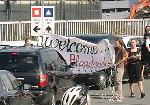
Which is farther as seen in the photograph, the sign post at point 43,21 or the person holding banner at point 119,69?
the sign post at point 43,21

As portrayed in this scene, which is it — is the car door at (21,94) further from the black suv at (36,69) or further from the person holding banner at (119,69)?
the person holding banner at (119,69)

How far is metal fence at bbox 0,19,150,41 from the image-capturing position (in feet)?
101

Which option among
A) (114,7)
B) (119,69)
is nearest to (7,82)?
(119,69)

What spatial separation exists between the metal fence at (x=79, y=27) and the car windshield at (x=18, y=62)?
631 inches

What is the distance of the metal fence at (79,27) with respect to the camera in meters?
→ 30.8

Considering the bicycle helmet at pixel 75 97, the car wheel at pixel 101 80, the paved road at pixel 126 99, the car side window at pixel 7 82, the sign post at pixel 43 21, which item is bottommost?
the paved road at pixel 126 99

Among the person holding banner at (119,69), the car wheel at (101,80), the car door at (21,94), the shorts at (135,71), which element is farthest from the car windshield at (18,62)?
the car wheel at (101,80)

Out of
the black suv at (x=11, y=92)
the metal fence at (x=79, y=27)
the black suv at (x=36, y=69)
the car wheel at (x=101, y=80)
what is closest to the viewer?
the black suv at (x=11, y=92)

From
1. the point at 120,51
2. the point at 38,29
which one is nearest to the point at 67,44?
the point at 38,29

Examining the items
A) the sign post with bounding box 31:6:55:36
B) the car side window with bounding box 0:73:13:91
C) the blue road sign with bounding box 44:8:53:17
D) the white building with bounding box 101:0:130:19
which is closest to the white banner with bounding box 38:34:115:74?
the sign post with bounding box 31:6:55:36

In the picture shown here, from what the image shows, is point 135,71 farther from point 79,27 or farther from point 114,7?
point 114,7

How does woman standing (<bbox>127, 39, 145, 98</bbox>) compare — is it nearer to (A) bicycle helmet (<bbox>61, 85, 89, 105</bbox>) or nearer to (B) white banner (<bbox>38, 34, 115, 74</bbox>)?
(B) white banner (<bbox>38, 34, 115, 74</bbox>)

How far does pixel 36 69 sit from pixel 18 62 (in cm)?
52

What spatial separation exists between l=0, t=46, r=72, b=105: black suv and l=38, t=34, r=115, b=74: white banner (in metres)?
4.71
